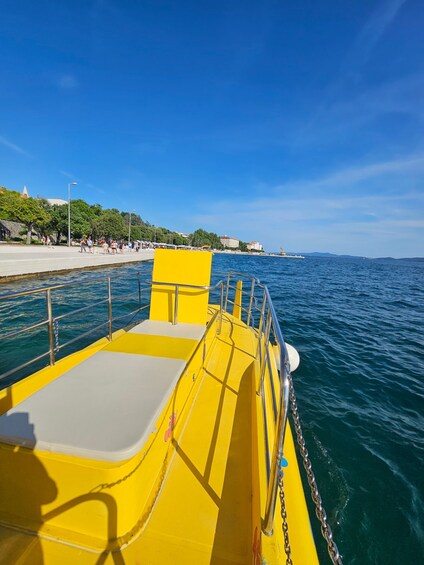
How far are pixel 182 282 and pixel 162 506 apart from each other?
3361 millimetres

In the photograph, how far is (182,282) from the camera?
16.2ft

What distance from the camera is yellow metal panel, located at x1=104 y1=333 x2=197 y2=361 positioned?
10.2 ft

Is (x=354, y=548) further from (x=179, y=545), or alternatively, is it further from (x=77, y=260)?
(x=77, y=260)

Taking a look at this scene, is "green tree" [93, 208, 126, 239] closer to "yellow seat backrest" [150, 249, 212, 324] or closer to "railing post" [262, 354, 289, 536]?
"yellow seat backrest" [150, 249, 212, 324]

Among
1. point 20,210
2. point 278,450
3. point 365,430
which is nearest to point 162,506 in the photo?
point 278,450

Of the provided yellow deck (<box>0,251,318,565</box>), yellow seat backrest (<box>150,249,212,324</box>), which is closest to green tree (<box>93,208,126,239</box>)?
yellow seat backrest (<box>150,249,212,324</box>)

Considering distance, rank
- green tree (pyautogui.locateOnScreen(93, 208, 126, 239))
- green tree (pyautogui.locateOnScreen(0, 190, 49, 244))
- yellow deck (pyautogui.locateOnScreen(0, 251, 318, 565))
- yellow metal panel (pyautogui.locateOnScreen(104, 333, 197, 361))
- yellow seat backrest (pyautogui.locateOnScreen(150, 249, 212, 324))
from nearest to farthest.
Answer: yellow deck (pyautogui.locateOnScreen(0, 251, 318, 565)) → yellow metal panel (pyautogui.locateOnScreen(104, 333, 197, 361)) → yellow seat backrest (pyautogui.locateOnScreen(150, 249, 212, 324)) → green tree (pyautogui.locateOnScreen(0, 190, 49, 244)) → green tree (pyautogui.locateOnScreen(93, 208, 126, 239))

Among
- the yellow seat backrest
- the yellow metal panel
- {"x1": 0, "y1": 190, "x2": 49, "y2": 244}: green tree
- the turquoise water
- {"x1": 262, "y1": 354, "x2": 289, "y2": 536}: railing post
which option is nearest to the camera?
{"x1": 262, "y1": 354, "x2": 289, "y2": 536}: railing post

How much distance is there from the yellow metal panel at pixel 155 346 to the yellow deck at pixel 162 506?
552 mm

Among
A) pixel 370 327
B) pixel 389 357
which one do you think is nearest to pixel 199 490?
pixel 389 357

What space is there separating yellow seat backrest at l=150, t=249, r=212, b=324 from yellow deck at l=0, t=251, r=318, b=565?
82.8 inches

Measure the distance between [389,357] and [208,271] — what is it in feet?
21.9

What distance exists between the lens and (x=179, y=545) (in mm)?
1798

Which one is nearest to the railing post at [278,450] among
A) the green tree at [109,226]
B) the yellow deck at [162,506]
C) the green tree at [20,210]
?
the yellow deck at [162,506]
